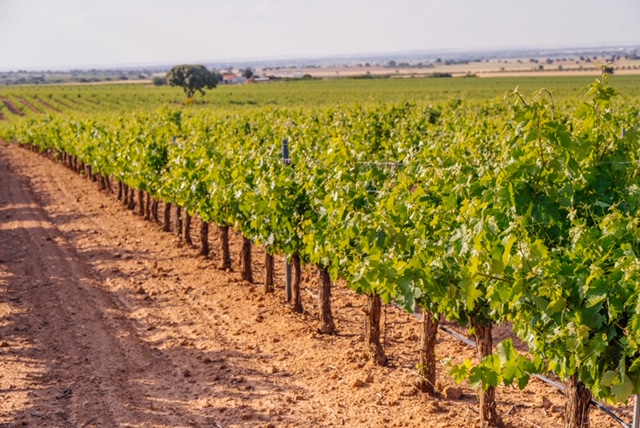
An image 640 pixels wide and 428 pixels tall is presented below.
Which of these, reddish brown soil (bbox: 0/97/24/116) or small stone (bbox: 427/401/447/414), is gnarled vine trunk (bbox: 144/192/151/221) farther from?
reddish brown soil (bbox: 0/97/24/116)

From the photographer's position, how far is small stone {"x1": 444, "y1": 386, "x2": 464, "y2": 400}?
23.0 ft

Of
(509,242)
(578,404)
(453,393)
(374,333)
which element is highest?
(509,242)

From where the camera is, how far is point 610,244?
4754 mm

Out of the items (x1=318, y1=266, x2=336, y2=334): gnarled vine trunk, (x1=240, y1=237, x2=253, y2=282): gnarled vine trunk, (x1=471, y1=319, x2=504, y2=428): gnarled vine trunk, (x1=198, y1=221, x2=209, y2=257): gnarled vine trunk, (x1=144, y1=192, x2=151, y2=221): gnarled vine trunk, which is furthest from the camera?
(x1=144, y1=192, x2=151, y2=221): gnarled vine trunk

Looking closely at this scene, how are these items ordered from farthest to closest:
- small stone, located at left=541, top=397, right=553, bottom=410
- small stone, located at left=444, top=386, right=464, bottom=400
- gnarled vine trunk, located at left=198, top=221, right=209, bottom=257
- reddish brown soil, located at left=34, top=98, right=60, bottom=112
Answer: reddish brown soil, located at left=34, top=98, right=60, bottom=112
gnarled vine trunk, located at left=198, top=221, right=209, bottom=257
small stone, located at left=444, top=386, right=464, bottom=400
small stone, located at left=541, top=397, right=553, bottom=410

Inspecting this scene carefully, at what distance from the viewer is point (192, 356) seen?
27.3 feet

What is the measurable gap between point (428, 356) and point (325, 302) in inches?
78.3

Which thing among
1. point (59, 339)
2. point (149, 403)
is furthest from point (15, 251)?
point (149, 403)

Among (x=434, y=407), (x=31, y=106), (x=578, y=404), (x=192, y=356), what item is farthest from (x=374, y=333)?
(x=31, y=106)

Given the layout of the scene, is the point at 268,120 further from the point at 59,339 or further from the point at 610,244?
the point at 610,244

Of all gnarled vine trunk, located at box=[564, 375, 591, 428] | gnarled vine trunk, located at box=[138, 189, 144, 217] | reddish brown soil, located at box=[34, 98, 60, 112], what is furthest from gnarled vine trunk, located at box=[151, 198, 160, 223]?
reddish brown soil, located at box=[34, 98, 60, 112]

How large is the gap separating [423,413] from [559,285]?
2516 millimetres

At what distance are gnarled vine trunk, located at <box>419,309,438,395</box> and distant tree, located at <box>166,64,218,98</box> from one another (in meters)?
84.3

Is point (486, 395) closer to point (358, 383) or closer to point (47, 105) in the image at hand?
point (358, 383)
